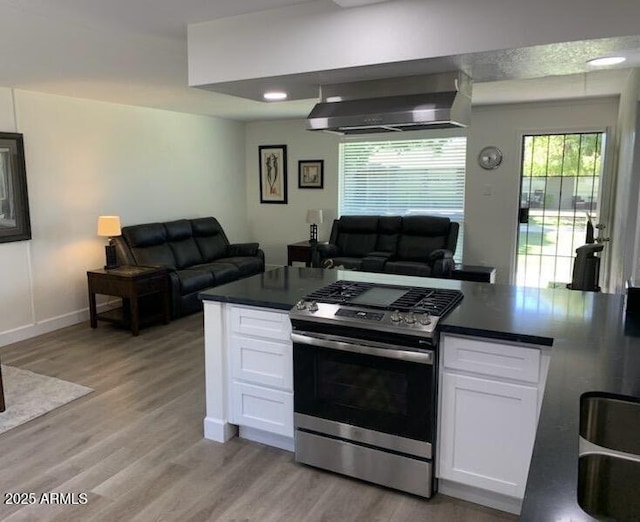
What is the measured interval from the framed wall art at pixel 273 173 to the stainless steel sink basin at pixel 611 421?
21.4 feet

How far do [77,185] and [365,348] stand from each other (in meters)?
4.16

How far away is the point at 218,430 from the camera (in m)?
2.97

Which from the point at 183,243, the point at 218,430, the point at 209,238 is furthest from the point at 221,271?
the point at 218,430

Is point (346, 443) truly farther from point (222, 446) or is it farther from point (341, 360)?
point (222, 446)

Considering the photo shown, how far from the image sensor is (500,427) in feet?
7.29

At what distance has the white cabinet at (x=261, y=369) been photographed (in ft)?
8.86

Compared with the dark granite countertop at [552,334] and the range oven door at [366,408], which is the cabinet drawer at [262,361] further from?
the dark granite countertop at [552,334]

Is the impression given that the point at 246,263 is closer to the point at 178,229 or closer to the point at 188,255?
the point at 188,255

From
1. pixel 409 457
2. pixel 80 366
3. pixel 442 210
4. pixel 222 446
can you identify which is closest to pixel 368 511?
pixel 409 457

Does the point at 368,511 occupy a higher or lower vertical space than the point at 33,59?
lower

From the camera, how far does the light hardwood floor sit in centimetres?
235

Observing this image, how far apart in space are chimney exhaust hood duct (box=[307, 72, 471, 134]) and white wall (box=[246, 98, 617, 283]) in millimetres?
3886

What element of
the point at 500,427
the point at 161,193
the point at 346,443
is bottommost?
the point at 346,443

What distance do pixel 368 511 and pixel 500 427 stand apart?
71 cm
